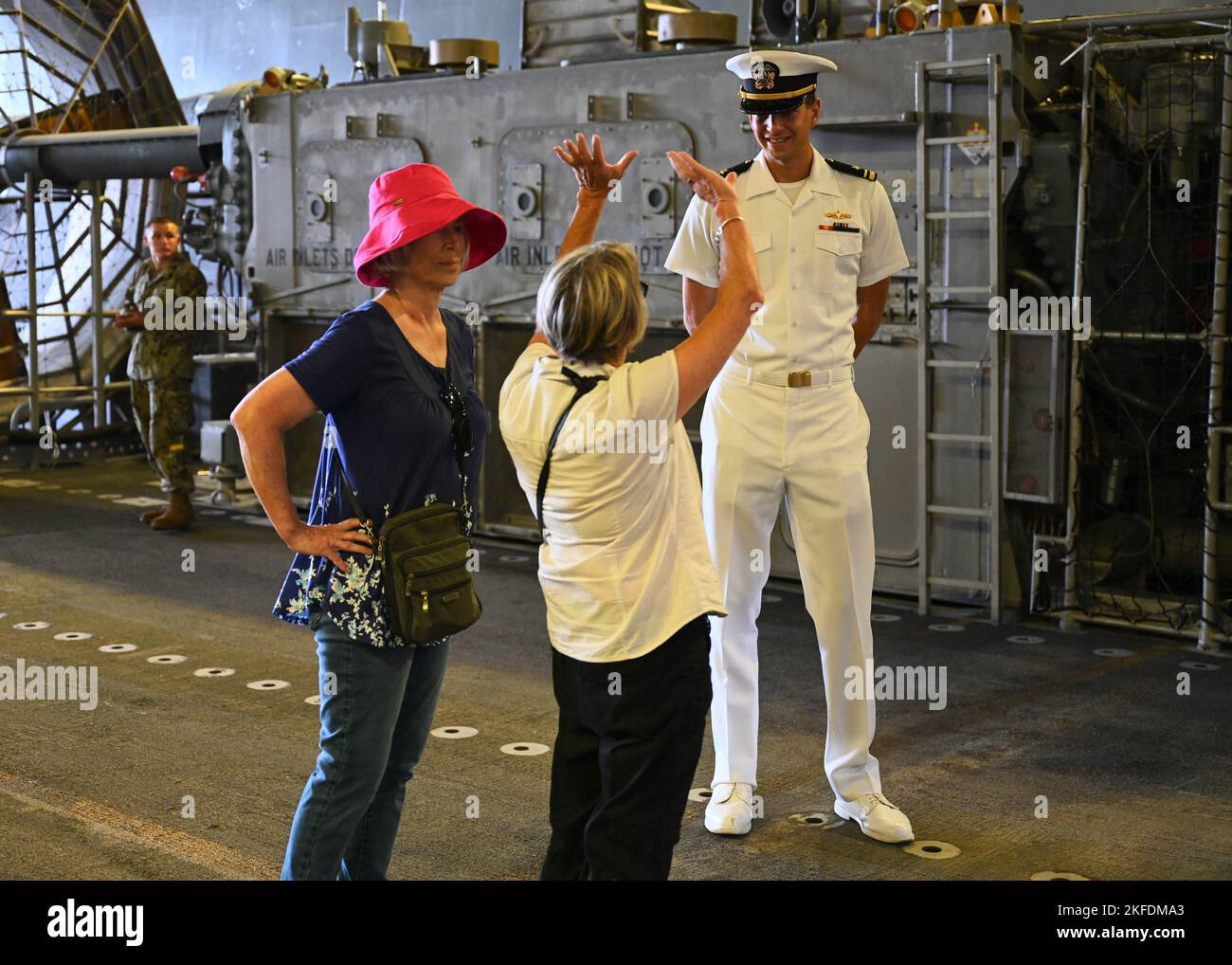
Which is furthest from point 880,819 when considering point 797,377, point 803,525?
point 797,377

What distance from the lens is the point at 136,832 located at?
396 cm

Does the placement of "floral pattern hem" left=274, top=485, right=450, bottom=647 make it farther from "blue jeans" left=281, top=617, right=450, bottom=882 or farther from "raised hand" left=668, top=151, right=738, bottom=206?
"raised hand" left=668, top=151, right=738, bottom=206

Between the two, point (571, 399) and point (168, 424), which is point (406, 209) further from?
point (168, 424)

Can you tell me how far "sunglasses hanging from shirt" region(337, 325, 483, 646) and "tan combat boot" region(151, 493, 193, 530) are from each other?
6.13 m

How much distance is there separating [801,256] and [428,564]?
1.52 meters

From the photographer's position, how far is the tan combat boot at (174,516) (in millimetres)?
8672

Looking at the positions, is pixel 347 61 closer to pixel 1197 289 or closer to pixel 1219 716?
pixel 1197 289

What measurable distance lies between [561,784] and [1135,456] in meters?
4.41

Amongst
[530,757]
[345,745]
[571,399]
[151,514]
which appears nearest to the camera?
[571,399]

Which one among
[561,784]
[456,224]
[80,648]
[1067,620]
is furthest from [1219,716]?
[80,648]

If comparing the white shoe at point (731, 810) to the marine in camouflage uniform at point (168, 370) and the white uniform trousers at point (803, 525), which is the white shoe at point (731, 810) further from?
the marine in camouflage uniform at point (168, 370)

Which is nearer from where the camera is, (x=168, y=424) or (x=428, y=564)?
(x=428, y=564)

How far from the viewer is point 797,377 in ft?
12.6

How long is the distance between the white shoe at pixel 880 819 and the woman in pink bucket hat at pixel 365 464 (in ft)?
4.77
